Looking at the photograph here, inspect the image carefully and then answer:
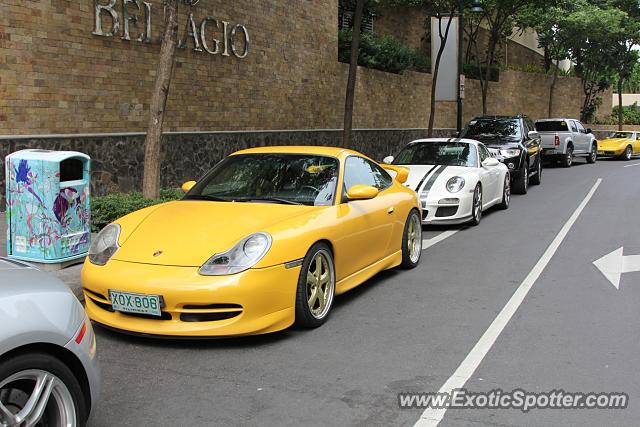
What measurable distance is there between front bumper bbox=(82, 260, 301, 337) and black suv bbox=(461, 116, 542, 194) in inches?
433

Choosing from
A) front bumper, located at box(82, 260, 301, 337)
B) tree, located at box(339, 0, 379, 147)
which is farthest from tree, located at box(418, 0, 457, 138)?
front bumper, located at box(82, 260, 301, 337)

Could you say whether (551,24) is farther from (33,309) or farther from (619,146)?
(33,309)

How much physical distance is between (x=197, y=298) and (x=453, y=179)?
6808 millimetres

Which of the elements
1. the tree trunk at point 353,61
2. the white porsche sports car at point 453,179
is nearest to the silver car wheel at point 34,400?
the white porsche sports car at point 453,179

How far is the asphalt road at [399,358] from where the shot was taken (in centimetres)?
386

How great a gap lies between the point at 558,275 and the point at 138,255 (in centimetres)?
458

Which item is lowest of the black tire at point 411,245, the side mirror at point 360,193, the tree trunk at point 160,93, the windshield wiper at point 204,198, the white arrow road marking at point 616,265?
the white arrow road marking at point 616,265

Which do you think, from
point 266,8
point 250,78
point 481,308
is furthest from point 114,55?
point 481,308

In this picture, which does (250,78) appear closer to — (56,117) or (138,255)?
(56,117)

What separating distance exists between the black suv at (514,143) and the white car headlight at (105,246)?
11.0 metres

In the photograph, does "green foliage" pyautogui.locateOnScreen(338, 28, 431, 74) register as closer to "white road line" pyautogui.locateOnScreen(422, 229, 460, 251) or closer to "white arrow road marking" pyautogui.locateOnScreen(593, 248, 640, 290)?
"white road line" pyautogui.locateOnScreen(422, 229, 460, 251)

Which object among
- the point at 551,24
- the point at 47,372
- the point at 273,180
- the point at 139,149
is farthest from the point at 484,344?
the point at 551,24

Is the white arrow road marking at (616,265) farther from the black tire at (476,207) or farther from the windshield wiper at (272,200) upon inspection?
the windshield wiper at (272,200)

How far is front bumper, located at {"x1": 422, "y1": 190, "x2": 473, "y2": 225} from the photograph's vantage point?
410 inches
